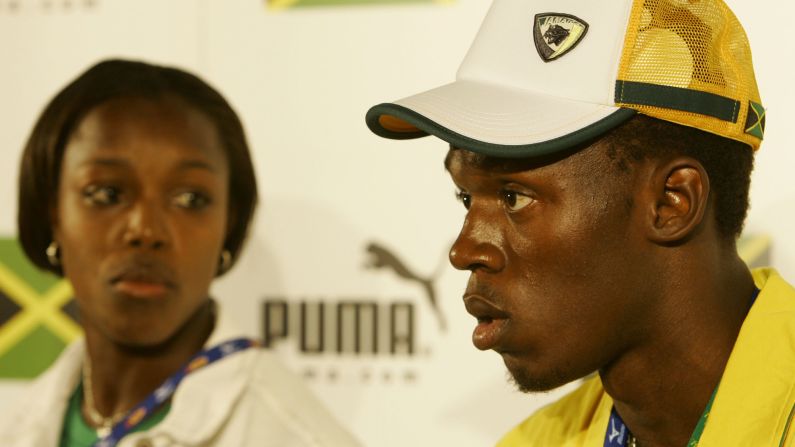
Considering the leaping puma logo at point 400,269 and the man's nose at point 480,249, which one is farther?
the leaping puma logo at point 400,269

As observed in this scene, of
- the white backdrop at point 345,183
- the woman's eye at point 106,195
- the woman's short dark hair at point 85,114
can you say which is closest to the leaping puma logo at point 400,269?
the white backdrop at point 345,183

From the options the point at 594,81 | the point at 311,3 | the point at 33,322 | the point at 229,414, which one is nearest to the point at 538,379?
the point at 594,81

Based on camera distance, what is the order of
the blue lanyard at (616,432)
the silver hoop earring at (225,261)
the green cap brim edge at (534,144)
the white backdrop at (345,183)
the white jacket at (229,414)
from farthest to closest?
the white backdrop at (345,183)
the silver hoop earring at (225,261)
the white jacket at (229,414)
the blue lanyard at (616,432)
the green cap brim edge at (534,144)

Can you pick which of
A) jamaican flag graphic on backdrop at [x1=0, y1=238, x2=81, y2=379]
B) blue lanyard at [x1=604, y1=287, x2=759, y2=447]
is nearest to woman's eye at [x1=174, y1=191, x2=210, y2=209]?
jamaican flag graphic on backdrop at [x1=0, y1=238, x2=81, y2=379]

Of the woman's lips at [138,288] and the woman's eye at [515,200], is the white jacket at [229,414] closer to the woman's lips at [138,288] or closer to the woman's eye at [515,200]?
the woman's lips at [138,288]

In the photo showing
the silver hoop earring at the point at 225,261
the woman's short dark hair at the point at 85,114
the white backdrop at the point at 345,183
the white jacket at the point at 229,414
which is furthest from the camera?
the white backdrop at the point at 345,183

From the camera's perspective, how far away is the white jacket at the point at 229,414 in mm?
1580

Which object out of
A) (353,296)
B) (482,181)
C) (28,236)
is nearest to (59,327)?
(28,236)

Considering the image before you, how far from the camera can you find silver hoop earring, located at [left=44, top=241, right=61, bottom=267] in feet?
5.80

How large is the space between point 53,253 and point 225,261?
0.93 feet

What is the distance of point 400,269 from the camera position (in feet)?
6.40

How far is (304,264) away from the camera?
203 cm

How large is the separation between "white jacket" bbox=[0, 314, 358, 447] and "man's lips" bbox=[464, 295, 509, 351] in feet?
1.88

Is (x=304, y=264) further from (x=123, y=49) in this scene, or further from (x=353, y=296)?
(x=123, y=49)
